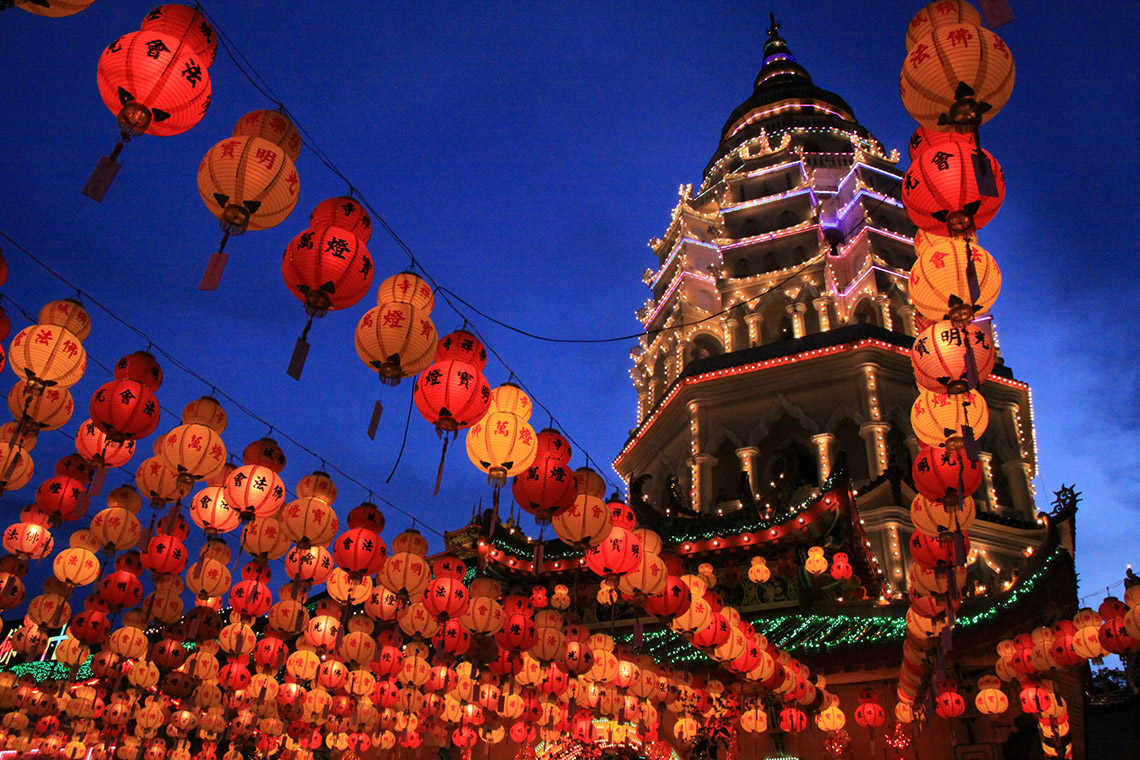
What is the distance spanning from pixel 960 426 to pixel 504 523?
12490mm

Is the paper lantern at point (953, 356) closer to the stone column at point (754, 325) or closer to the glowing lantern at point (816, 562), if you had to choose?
the glowing lantern at point (816, 562)

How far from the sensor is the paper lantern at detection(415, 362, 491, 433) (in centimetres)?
621

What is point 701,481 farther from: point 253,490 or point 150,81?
point 150,81

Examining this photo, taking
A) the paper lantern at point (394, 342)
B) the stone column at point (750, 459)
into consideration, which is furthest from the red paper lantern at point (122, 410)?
the stone column at point (750, 459)

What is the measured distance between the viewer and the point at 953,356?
5.22m

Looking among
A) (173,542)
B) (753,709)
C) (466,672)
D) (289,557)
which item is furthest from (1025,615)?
(173,542)

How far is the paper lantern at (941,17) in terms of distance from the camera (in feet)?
14.6

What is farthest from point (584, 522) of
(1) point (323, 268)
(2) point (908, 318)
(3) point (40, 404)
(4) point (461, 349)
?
(2) point (908, 318)

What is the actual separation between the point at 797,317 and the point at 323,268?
59.5 ft

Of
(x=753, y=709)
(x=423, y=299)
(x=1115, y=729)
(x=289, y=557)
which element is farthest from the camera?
(x=1115, y=729)

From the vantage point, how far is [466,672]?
1123cm

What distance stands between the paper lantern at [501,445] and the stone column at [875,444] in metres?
13.4

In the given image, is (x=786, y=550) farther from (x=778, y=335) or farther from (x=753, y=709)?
(x=778, y=335)

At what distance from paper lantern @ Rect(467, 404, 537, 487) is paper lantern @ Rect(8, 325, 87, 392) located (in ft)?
11.5
